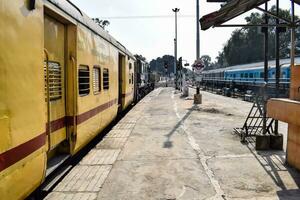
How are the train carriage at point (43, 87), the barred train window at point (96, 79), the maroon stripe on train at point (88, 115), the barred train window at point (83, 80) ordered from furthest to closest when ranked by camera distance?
1. the barred train window at point (96, 79)
2. the barred train window at point (83, 80)
3. the maroon stripe on train at point (88, 115)
4. the train carriage at point (43, 87)

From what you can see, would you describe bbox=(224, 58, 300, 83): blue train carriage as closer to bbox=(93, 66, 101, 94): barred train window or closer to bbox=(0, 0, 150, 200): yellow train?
bbox=(93, 66, 101, 94): barred train window

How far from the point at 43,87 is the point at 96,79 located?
4247mm

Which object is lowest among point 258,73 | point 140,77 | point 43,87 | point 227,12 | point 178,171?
point 178,171

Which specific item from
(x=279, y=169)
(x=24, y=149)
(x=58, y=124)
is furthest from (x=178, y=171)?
(x=24, y=149)

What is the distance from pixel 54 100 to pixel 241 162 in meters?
3.96

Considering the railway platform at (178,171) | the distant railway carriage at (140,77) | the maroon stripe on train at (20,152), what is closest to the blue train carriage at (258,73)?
the distant railway carriage at (140,77)

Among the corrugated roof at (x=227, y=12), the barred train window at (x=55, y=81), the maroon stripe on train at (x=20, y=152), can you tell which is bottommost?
the maroon stripe on train at (x=20, y=152)

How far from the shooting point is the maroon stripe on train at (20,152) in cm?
382

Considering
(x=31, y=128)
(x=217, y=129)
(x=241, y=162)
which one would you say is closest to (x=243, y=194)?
(x=241, y=162)

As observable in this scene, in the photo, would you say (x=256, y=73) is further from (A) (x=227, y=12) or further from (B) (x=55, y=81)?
(B) (x=55, y=81)

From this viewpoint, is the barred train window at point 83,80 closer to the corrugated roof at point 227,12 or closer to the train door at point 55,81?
the train door at point 55,81

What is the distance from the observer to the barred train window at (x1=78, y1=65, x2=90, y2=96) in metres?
7.47

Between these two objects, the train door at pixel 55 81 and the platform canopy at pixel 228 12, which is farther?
the platform canopy at pixel 228 12

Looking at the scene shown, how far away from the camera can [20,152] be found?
4.20 meters
